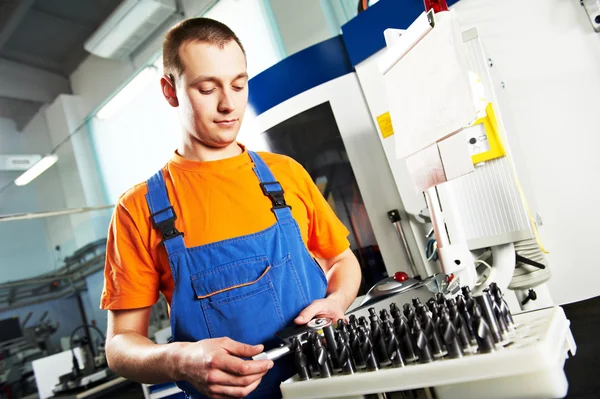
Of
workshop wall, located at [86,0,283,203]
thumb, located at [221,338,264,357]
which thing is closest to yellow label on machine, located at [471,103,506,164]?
thumb, located at [221,338,264,357]

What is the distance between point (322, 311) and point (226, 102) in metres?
0.59

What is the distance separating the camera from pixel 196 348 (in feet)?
2.78

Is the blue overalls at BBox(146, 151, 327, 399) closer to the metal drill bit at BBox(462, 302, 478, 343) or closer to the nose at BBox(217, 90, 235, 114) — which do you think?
the nose at BBox(217, 90, 235, 114)

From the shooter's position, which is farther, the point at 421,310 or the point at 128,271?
the point at 128,271

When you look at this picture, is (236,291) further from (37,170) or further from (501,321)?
(37,170)

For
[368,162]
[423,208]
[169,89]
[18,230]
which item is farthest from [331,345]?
[18,230]

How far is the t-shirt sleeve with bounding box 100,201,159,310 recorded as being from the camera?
110 centimetres

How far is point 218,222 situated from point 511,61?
1.41 metres

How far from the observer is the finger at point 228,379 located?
792mm

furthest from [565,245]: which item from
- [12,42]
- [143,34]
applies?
[12,42]

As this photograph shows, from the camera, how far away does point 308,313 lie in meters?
1.03

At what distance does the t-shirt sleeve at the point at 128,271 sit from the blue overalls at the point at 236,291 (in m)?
0.08

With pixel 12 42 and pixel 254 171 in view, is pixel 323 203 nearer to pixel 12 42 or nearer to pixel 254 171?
pixel 254 171

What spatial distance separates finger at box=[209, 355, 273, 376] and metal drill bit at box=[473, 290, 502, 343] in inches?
13.9
